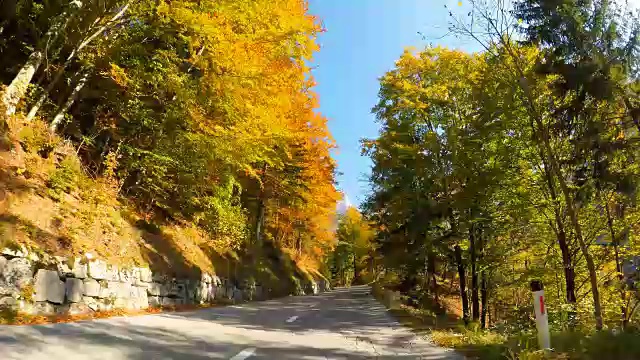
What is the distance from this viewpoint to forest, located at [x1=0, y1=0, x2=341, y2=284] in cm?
1006

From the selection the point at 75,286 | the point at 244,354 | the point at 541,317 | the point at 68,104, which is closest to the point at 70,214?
the point at 75,286

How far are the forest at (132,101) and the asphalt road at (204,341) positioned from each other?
2854 mm

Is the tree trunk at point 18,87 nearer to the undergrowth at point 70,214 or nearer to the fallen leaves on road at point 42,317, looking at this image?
the undergrowth at point 70,214

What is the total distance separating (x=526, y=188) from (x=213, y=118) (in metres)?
9.26

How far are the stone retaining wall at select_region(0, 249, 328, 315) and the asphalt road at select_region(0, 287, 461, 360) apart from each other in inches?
46.4

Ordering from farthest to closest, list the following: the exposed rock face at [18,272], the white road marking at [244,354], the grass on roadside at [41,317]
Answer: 1. the exposed rock face at [18,272]
2. the grass on roadside at [41,317]
3. the white road marking at [244,354]

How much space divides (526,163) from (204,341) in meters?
9.95

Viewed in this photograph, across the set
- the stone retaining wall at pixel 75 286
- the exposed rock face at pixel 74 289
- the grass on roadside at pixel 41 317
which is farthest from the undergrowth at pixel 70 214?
the grass on roadside at pixel 41 317

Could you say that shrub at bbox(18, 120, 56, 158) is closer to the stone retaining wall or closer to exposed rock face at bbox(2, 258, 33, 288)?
the stone retaining wall

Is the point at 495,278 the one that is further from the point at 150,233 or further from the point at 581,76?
the point at 150,233

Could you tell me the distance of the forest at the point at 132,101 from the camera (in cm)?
1006

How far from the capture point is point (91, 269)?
9375 mm

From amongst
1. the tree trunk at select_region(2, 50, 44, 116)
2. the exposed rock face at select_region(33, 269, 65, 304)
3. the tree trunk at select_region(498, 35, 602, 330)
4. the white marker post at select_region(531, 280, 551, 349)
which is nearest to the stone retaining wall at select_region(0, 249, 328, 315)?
the exposed rock face at select_region(33, 269, 65, 304)

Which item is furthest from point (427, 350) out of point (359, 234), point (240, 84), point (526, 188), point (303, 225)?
point (359, 234)
